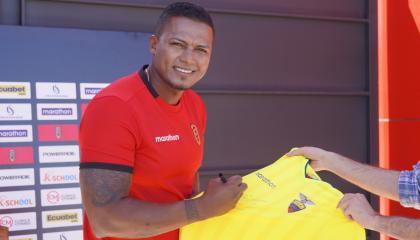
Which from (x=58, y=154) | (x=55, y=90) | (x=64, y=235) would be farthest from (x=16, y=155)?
(x=64, y=235)

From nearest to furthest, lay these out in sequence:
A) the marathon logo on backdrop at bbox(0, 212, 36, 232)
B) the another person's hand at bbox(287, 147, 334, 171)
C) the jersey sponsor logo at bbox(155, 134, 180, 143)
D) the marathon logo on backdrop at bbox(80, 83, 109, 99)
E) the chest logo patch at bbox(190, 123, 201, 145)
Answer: the jersey sponsor logo at bbox(155, 134, 180, 143) → the chest logo patch at bbox(190, 123, 201, 145) → the another person's hand at bbox(287, 147, 334, 171) → the marathon logo on backdrop at bbox(0, 212, 36, 232) → the marathon logo on backdrop at bbox(80, 83, 109, 99)

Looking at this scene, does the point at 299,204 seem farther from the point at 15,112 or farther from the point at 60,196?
the point at 15,112

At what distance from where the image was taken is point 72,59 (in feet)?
10.3

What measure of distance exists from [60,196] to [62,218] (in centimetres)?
14

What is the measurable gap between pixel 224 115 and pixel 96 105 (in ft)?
7.86

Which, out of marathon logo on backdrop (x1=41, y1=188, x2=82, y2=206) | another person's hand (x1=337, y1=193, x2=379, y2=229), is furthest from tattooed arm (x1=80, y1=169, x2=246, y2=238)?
marathon logo on backdrop (x1=41, y1=188, x2=82, y2=206)

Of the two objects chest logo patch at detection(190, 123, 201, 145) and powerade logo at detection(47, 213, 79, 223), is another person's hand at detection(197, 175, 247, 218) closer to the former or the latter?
chest logo patch at detection(190, 123, 201, 145)

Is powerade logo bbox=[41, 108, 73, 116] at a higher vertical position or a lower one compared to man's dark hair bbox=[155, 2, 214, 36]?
lower

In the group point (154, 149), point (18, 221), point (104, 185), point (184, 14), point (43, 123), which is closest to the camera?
point (104, 185)

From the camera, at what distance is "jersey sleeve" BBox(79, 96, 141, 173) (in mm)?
1427

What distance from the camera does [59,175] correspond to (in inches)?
122

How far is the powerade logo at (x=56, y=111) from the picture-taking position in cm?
310

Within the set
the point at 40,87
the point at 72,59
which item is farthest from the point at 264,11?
the point at 40,87

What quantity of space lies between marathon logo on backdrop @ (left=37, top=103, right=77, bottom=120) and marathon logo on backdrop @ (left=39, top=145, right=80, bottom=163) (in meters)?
0.19
